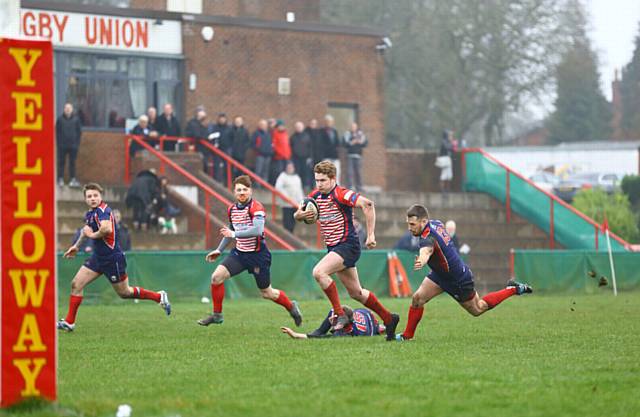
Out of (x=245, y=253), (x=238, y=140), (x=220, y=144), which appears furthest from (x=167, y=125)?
(x=245, y=253)

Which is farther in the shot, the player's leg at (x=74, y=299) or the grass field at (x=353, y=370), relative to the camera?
the player's leg at (x=74, y=299)

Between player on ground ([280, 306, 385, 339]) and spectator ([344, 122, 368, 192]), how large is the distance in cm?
1873

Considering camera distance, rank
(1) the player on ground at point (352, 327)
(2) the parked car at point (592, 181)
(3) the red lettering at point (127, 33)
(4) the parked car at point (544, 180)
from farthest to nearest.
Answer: (4) the parked car at point (544, 180)
(2) the parked car at point (592, 181)
(3) the red lettering at point (127, 33)
(1) the player on ground at point (352, 327)

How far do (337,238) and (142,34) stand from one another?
66.9 ft

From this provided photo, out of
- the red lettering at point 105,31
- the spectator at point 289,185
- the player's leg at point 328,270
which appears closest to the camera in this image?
the player's leg at point 328,270

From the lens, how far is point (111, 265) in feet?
51.6

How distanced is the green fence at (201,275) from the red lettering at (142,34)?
35.5ft

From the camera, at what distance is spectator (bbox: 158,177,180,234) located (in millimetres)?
27828

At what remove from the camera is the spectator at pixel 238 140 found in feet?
102

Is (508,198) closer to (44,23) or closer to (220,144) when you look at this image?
(220,144)

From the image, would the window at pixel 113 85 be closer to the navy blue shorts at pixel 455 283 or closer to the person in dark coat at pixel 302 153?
the person in dark coat at pixel 302 153

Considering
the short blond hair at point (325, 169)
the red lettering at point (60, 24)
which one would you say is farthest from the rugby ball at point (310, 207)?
the red lettering at point (60, 24)

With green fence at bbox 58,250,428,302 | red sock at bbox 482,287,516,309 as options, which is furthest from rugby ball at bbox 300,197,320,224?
green fence at bbox 58,250,428,302

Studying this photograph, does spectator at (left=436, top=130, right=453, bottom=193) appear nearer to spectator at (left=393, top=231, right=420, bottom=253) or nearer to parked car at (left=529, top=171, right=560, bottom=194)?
spectator at (left=393, top=231, right=420, bottom=253)
